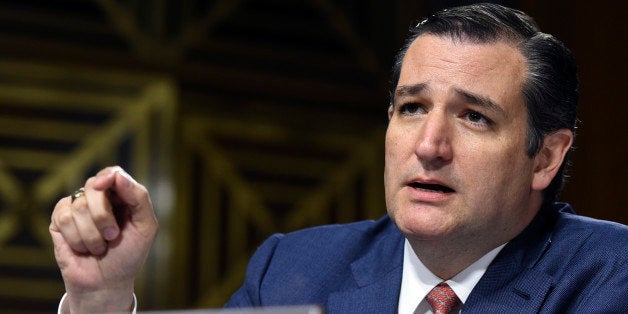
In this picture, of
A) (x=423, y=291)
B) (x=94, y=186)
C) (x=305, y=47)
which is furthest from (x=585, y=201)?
(x=94, y=186)

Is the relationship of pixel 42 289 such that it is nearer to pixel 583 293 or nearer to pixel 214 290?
pixel 214 290

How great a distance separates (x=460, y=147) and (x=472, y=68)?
0.14m

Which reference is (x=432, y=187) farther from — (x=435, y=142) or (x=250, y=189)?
(x=250, y=189)

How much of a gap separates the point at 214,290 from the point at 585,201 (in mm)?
1497

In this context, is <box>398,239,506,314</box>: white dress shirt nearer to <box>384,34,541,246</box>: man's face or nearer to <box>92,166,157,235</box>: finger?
<box>384,34,541,246</box>: man's face

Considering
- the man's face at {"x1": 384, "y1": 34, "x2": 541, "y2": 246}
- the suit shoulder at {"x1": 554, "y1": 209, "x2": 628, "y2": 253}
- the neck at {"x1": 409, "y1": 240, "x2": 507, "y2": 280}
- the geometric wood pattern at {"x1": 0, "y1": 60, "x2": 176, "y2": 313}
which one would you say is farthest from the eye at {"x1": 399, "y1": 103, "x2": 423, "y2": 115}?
the geometric wood pattern at {"x1": 0, "y1": 60, "x2": 176, "y2": 313}

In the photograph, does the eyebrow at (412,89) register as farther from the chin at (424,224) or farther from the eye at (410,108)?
the chin at (424,224)

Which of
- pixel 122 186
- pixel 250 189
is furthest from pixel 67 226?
pixel 250 189

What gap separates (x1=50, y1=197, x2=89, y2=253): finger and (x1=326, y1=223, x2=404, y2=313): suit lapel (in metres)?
0.48

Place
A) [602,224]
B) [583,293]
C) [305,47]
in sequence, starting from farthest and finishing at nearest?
[305,47], [602,224], [583,293]

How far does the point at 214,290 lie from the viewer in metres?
4.06

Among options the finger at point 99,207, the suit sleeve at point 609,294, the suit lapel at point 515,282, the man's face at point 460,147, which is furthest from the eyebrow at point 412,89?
the finger at point 99,207

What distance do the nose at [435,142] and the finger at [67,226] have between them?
0.59 meters

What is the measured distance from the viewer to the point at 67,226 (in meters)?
1.69
